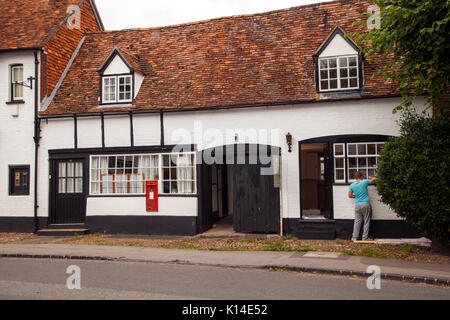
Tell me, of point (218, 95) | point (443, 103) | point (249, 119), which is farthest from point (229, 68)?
point (443, 103)

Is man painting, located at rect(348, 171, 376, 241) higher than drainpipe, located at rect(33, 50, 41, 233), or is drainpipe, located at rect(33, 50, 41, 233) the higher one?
drainpipe, located at rect(33, 50, 41, 233)

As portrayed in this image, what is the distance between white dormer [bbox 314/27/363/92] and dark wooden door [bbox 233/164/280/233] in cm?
344

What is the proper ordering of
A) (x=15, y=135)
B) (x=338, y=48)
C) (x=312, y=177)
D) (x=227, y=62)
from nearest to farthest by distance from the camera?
(x=338, y=48) < (x=227, y=62) < (x=15, y=135) < (x=312, y=177)

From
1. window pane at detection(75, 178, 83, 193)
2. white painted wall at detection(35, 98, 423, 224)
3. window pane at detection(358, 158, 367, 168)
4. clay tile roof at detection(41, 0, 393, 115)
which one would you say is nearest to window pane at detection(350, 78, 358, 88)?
clay tile roof at detection(41, 0, 393, 115)

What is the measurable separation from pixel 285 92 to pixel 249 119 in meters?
1.47

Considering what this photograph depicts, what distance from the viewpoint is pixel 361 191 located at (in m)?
12.1

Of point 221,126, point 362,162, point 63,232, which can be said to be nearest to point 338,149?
point 362,162

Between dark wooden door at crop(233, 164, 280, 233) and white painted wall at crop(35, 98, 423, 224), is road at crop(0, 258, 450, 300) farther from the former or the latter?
white painted wall at crop(35, 98, 423, 224)

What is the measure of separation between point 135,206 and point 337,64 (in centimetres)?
835

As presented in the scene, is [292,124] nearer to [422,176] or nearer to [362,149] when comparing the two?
[362,149]

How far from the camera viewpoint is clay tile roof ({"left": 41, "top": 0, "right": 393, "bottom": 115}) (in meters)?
13.9

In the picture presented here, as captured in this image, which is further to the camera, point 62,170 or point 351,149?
point 62,170
